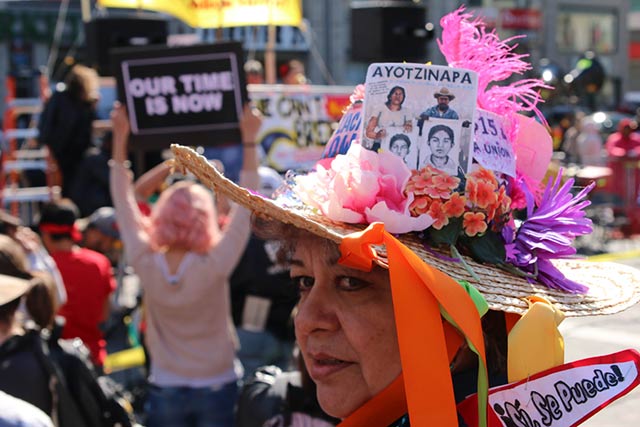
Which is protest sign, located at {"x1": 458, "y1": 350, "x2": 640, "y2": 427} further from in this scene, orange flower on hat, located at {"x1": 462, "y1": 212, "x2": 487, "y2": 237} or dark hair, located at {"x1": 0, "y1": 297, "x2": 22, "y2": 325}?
dark hair, located at {"x1": 0, "y1": 297, "x2": 22, "y2": 325}

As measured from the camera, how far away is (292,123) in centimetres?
880

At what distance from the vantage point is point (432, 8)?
1228 inches

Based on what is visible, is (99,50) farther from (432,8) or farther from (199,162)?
(432,8)

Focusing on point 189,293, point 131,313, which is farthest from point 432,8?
point 189,293

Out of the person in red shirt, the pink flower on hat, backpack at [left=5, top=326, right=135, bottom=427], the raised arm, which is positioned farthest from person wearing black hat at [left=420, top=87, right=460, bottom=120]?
the person in red shirt

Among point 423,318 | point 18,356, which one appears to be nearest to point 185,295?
point 18,356

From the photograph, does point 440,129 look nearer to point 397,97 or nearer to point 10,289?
point 397,97

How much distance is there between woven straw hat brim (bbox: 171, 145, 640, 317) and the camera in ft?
4.83

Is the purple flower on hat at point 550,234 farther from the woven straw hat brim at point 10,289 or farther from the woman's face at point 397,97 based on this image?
the woven straw hat brim at point 10,289

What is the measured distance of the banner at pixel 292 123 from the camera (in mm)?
8633

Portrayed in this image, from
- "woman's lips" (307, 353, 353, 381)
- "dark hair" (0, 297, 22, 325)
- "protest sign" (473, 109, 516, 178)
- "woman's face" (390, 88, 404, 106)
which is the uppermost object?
"woman's face" (390, 88, 404, 106)

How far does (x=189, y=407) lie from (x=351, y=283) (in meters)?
2.71

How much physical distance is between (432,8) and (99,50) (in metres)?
23.1

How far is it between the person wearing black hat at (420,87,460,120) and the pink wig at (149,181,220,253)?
8.54ft
